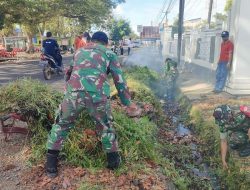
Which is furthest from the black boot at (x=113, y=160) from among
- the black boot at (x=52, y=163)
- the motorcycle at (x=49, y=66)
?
the motorcycle at (x=49, y=66)

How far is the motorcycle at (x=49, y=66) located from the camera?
11.5m

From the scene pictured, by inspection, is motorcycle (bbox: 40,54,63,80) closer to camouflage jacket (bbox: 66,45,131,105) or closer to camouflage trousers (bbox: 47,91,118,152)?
camouflage jacket (bbox: 66,45,131,105)

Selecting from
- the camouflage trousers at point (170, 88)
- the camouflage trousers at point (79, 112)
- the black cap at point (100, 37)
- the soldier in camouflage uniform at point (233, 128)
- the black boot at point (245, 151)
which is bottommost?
the camouflage trousers at point (170, 88)

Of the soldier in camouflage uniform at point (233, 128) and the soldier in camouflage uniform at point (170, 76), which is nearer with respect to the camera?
the soldier in camouflage uniform at point (233, 128)

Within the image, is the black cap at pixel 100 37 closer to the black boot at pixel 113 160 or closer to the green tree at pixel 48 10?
the black boot at pixel 113 160

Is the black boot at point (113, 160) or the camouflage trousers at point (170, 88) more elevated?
the black boot at point (113, 160)

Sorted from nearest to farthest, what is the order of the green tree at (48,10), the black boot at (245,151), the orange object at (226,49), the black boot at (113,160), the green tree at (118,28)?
the black boot at (113,160), the black boot at (245,151), the orange object at (226,49), the green tree at (48,10), the green tree at (118,28)

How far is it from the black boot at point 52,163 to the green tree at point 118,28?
41581mm

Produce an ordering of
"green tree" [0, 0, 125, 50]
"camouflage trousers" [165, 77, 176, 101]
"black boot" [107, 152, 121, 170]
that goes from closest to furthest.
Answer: "black boot" [107, 152, 121, 170] → "camouflage trousers" [165, 77, 176, 101] → "green tree" [0, 0, 125, 50]

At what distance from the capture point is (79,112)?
3.63 metres

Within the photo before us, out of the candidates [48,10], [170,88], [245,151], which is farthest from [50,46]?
[48,10]

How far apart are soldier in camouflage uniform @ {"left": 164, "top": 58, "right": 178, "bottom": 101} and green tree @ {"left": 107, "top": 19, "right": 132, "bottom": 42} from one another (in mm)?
32464

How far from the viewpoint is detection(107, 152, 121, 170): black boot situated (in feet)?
12.5

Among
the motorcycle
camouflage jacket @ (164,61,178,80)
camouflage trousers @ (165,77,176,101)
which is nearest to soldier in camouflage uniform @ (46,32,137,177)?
camouflage jacket @ (164,61,178,80)
